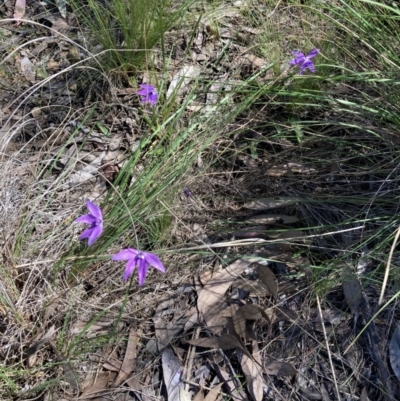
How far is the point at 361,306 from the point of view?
5.24ft

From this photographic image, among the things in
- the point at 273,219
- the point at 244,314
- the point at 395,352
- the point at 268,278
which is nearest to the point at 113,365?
the point at 244,314

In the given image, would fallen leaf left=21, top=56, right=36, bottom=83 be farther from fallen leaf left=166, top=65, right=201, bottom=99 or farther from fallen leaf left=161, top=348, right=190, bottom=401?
fallen leaf left=161, top=348, right=190, bottom=401

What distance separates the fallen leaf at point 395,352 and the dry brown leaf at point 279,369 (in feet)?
0.91

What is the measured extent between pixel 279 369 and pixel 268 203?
53cm

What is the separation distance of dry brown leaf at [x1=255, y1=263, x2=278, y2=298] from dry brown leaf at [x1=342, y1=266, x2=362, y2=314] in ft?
0.66

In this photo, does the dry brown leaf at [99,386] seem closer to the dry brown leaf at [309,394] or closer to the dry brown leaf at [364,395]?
the dry brown leaf at [309,394]

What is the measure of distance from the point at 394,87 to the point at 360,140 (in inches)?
8.4

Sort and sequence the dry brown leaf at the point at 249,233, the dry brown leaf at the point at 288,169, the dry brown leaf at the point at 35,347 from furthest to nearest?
the dry brown leaf at the point at 288,169 → the dry brown leaf at the point at 249,233 → the dry brown leaf at the point at 35,347

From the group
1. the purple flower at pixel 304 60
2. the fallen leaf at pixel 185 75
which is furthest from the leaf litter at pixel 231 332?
the fallen leaf at pixel 185 75

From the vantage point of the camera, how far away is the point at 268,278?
1.65 meters

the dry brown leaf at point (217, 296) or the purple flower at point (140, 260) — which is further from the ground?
the purple flower at point (140, 260)

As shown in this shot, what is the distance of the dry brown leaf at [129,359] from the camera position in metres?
1.46

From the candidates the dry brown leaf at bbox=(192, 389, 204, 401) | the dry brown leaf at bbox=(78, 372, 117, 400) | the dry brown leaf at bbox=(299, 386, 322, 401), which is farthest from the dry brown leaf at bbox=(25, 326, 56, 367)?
the dry brown leaf at bbox=(299, 386, 322, 401)

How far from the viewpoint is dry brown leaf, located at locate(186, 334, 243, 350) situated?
153 centimetres
